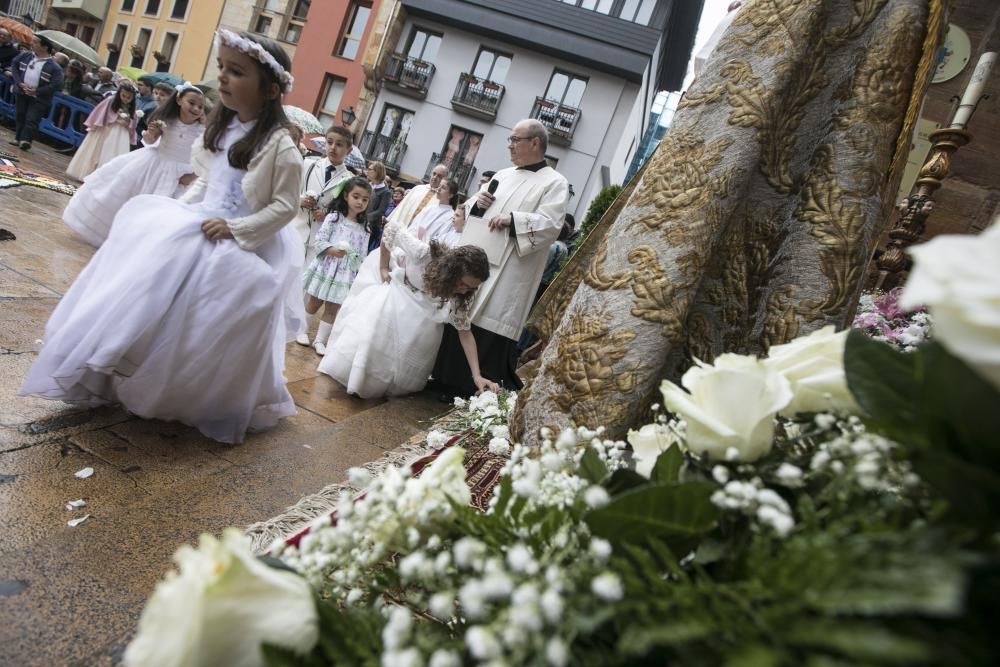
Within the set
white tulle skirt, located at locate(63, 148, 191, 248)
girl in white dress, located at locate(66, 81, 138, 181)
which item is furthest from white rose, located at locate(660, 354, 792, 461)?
girl in white dress, located at locate(66, 81, 138, 181)

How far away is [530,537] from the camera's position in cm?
66

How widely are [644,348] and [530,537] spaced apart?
0.84 m

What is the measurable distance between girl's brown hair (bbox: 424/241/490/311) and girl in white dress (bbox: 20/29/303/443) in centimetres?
128

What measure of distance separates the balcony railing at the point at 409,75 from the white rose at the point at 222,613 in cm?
2607

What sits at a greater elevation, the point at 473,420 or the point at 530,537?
the point at 530,537

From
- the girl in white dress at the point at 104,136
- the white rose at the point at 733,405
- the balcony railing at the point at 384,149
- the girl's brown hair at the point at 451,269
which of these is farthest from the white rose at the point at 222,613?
the balcony railing at the point at 384,149

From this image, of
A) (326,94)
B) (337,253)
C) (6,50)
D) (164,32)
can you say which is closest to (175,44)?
(164,32)

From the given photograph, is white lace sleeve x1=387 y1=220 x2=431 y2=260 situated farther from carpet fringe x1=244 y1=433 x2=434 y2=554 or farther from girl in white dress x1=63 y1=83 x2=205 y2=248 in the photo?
girl in white dress x1=63 y1=83 x2=205 y2=248

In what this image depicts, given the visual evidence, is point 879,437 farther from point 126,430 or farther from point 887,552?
point 126,430

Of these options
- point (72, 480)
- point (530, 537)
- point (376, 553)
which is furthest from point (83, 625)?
point (530, 537)

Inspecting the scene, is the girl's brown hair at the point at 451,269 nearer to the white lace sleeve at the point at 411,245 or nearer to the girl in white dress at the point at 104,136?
the white lace sleeve at the point at 411,245

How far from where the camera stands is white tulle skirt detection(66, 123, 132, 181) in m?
10.2

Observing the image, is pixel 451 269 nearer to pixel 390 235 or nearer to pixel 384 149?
pixel 390 235

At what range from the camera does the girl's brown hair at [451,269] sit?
4258 mm
